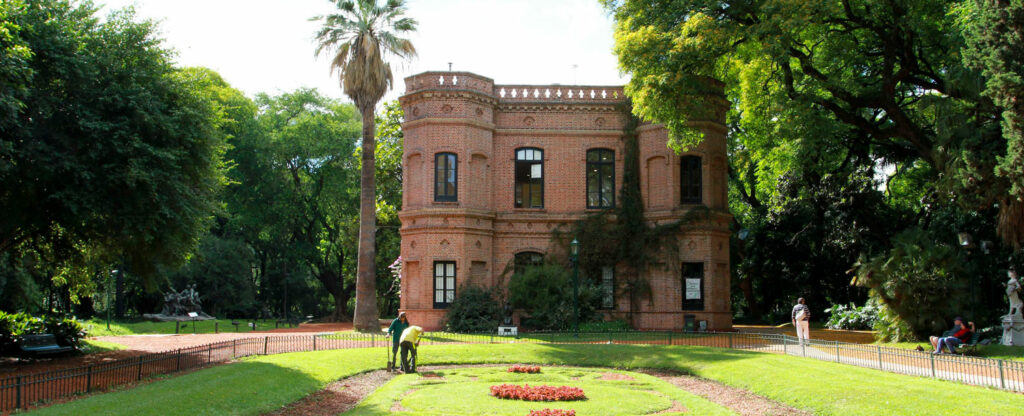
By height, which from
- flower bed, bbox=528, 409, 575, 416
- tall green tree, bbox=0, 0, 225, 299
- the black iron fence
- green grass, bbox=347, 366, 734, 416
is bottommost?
green grass, bbox=347, 366, 734, 416

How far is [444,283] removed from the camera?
1181 inches

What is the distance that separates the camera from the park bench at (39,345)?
18250mm

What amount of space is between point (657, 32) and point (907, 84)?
9666 millimetres

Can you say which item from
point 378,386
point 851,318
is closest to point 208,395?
point 378,386

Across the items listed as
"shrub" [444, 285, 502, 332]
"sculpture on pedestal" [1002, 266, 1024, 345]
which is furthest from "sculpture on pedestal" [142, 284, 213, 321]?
"sculpture on pedestal" [1002, 266, 1024, 345]

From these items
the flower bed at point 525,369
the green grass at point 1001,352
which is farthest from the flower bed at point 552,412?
the green grass at point 1001,352

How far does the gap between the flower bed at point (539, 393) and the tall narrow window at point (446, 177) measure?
1604 centimetres

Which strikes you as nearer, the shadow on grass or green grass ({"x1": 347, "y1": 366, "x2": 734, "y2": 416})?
the shadow on grass

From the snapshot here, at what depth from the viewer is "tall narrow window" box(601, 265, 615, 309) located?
30.6 metres

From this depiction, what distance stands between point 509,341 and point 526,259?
24.1 feet

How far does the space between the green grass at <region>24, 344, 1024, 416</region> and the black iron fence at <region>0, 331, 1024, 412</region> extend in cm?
80

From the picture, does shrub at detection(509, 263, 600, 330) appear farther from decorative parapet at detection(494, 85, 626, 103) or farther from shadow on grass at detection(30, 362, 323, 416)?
shadow on grass at detection(30, 362, 323, 416)

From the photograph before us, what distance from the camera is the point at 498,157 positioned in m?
31.6

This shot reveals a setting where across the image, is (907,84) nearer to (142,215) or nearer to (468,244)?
(468,244)
